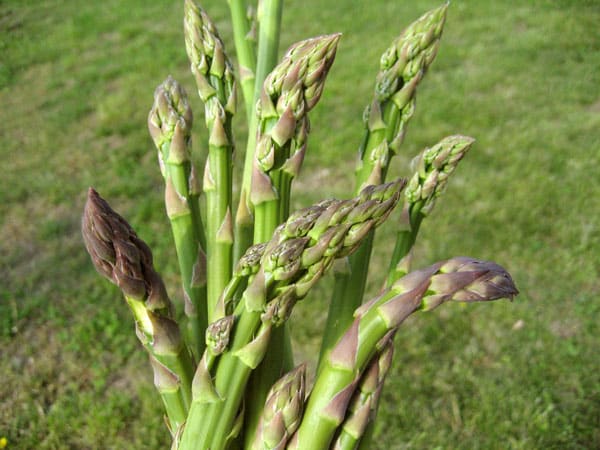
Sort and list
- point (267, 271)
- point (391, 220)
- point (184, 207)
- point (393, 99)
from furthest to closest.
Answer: point (391, 220)
point (393, 99)
point (184, 207)
point (267, 271)

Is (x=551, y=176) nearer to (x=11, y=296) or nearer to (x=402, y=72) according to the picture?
(x=402, y=72)

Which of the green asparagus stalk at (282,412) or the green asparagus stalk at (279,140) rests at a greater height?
the green asparagus stalk at (279,140)

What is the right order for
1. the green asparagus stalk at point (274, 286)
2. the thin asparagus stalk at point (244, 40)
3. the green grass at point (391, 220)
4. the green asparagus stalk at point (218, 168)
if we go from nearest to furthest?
1. the green asparagus stalk at point (274, 286)
2. the green asparagus stalk at point (218, 168)
3. the thin asparagus stalk at point (244, 40)
4. the green grass at point (391, 220)

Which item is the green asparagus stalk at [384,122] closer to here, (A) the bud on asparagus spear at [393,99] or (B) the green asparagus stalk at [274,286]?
(A) the bud on asparagus spear at [393,99]

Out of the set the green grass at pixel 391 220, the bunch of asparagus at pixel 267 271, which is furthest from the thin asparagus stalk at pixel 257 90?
the green grass at pixel 391 220

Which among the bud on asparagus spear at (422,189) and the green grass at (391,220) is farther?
the green grass at (391,220)

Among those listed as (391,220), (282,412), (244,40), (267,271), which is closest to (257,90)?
(244,40)

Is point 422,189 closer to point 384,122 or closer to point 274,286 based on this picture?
point 384,122

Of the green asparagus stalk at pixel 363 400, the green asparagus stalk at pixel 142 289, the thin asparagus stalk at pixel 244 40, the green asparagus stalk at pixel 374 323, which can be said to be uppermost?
the thin asparagus stalk at pixel 244 40

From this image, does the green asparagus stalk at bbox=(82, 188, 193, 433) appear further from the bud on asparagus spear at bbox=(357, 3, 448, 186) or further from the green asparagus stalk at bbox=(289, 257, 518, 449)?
the bud on asparagus spear at bbox=(357, 3, 448, 186)
